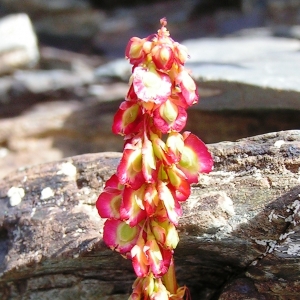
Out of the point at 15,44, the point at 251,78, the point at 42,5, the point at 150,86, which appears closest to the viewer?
the point at 150,86

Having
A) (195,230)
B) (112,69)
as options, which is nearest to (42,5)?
(112,69)

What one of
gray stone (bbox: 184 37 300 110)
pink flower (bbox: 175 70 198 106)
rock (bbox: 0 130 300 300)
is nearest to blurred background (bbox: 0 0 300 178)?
gray stone (bbox: 184 37 300 110)

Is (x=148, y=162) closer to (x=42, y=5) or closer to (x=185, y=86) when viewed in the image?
(x=185, y=86)

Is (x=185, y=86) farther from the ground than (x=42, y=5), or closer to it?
farther from the ground

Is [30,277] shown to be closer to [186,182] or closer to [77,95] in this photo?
[186,182]

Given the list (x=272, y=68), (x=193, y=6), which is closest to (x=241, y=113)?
(x=272, y=68)
